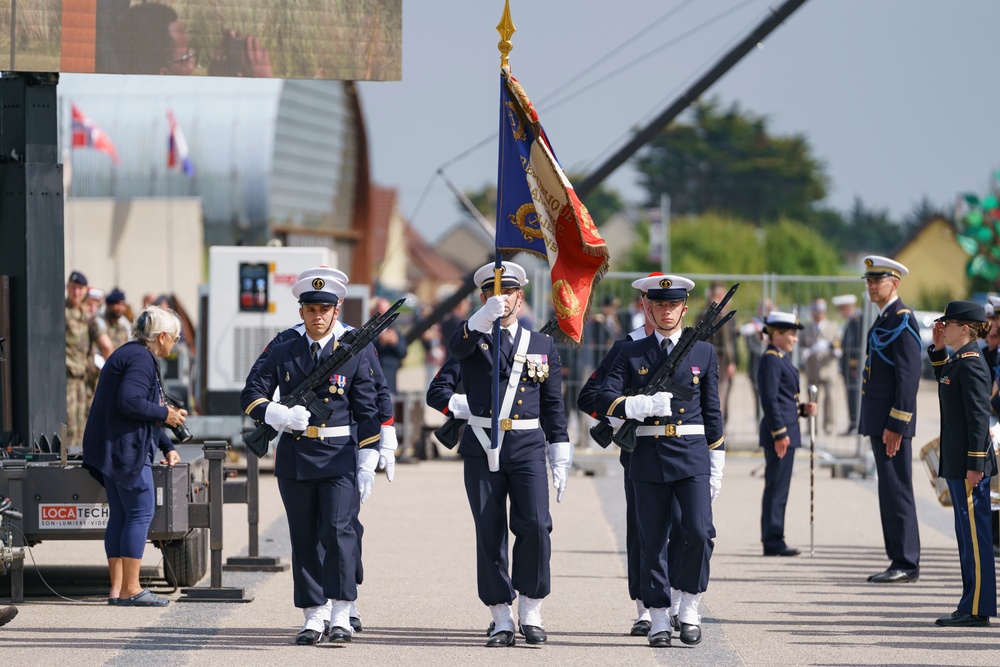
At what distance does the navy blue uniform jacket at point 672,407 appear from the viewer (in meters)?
8.62

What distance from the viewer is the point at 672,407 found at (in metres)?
8.73

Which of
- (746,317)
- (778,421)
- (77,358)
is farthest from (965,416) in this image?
(746,317)

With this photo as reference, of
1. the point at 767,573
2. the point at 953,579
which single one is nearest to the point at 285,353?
the point at 767,573

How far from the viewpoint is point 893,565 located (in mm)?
11000

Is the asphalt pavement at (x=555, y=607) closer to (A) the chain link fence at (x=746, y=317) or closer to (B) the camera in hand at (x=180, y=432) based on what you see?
(B) the camera in hand at (x=180, y=432)

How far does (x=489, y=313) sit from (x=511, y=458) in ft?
2.59

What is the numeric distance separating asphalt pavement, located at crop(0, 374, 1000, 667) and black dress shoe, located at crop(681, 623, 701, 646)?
62 millimetres

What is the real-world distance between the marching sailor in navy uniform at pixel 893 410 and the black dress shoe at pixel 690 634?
2.75 m

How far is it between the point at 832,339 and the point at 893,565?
1204 cm

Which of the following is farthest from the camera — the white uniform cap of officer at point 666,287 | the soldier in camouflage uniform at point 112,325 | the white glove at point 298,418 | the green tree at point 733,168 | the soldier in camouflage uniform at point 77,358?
the green tree at point 733,168

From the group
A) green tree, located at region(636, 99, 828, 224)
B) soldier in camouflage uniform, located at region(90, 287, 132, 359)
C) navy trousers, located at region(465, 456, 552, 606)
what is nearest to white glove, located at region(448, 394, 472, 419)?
navy trousers, located at region(465, 456, 552, 606)

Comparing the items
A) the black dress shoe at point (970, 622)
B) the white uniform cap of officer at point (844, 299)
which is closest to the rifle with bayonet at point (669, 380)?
the black dress shoe at point (970, 622)

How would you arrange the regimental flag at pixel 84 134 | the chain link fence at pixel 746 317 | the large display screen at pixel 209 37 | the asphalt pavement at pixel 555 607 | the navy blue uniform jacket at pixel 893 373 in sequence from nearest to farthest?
1. the asphalt pavement at pixel 555 607
2. the large display screen at pixel 209 37
3. the navy blue uniform jacket at pixel 893 373
4. the chain link fence at pixel 746 317
5. the regimental flag at pixel 84 134

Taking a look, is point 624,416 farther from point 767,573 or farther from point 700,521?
point 767,573
